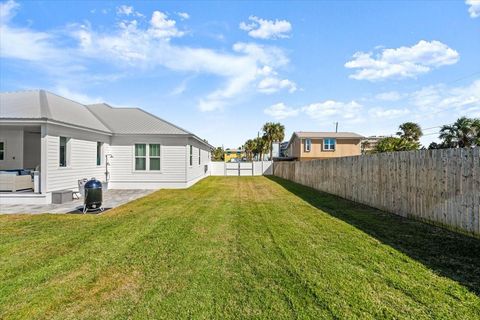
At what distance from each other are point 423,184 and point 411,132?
32.9 metres

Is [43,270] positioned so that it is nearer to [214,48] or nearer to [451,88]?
[214,48]

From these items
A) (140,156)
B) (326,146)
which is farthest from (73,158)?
(326,146)

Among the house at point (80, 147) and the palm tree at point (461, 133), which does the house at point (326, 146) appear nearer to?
the palm tree at point (461, 133)

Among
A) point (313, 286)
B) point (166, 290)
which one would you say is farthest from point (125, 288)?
point (313, 286)

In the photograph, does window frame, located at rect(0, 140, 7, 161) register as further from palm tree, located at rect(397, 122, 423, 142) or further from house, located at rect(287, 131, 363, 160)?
palm tree, located at rect(397, 122, 423, 142)

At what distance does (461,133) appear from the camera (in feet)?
85.3

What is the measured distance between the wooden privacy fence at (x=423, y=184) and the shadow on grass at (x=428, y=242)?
12.9 inches

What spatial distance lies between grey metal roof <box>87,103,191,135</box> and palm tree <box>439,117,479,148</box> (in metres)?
28.0

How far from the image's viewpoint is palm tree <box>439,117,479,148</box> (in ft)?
83.5

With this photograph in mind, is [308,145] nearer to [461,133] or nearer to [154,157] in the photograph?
[461,133]

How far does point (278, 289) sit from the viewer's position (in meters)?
3.23

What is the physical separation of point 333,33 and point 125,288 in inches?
508

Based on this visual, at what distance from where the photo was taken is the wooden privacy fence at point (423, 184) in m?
5.34

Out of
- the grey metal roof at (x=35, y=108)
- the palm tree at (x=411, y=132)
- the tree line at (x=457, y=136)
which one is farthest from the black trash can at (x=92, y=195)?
the palm tree at (x=411, y=132)
